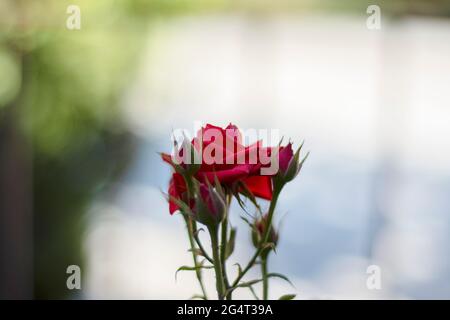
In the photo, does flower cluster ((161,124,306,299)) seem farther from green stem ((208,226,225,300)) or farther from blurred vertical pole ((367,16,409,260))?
blurred vertical pole ((367,16,409,260))

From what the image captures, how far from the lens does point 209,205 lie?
313mm

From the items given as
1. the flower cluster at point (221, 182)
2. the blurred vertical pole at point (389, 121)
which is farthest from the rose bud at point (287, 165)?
the blurred vertical pole at point (389, 121)

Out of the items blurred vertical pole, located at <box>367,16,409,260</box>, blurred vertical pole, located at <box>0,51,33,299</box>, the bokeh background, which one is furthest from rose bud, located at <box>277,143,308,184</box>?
blurred vertical pole, located at <box>367,16,409,260</box>

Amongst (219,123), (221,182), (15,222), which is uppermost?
(219,123)

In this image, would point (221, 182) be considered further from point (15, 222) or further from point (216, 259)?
point (15, 222)

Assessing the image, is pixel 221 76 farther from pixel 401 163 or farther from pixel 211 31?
pixel 401 163

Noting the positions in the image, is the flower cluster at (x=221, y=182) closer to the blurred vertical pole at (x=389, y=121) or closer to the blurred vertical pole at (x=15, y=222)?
the blurred vertical pole at (x=15, y=222)

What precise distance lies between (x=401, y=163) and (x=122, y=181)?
2.94 ft

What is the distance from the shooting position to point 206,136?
33cm

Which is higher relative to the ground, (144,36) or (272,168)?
(144,36)

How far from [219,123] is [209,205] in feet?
4.25

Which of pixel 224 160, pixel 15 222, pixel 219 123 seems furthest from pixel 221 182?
pixel 15 222

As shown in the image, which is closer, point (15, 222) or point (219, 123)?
point (219, 123)
